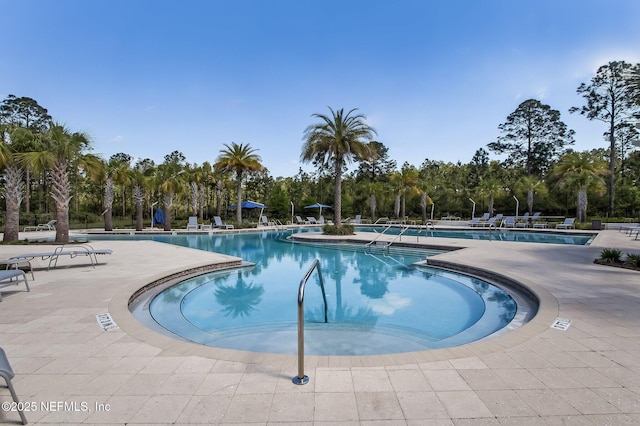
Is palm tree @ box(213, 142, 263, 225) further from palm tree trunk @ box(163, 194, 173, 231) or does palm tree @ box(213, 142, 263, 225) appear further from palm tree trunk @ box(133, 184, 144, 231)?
palm tree trunk @ box(133, 184, 144, 231)

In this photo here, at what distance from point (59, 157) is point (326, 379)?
15044 millimetres

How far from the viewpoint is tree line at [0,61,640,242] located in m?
13.5

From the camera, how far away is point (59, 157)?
13.0m

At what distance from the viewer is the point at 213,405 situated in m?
2.37

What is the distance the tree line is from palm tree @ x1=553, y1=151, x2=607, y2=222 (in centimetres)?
7

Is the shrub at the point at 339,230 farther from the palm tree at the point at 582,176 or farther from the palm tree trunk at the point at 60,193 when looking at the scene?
the palm tree at the point at 582,176

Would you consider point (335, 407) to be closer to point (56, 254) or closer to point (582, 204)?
point (56, 254)

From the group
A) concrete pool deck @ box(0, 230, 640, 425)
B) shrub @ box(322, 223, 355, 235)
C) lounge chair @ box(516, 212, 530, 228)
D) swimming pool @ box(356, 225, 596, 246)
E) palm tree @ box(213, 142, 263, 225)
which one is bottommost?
concrete pool deck @ box(0, 230, 640, 425)

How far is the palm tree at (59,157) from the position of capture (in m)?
12.4

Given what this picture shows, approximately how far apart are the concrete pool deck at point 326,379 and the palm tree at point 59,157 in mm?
10550

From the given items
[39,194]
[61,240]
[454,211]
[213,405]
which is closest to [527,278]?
[213,405]

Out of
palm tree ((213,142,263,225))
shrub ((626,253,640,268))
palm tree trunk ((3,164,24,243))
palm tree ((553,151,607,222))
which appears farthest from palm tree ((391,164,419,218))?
palm tree trunk ((3,164,24,243))

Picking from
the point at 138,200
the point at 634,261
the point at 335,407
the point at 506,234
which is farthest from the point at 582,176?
the point at 138,200

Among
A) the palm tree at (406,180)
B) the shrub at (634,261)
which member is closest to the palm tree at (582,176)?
the palm tree at (406,180)
